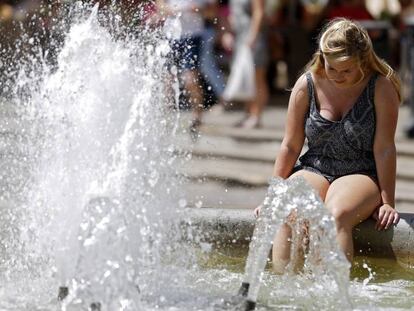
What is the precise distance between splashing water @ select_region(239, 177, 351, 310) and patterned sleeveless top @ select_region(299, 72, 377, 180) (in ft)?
1.18

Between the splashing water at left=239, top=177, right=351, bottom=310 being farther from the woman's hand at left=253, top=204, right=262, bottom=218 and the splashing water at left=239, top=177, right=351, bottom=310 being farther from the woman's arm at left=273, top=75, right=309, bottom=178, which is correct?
the woman's arm at left=273, top=75, right=309, bottom=178

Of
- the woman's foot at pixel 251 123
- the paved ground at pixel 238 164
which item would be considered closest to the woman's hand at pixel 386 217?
the paved ground at pixel 238 164

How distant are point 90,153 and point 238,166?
542 cm

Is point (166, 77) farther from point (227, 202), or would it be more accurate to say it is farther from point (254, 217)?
point (227, 202)

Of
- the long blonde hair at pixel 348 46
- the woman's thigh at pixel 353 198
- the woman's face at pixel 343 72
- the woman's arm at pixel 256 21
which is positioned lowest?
the woman's thigh at pixel 353 198

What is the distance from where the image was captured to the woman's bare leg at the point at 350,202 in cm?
451

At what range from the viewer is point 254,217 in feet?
16.0

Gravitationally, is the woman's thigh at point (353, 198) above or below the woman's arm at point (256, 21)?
below

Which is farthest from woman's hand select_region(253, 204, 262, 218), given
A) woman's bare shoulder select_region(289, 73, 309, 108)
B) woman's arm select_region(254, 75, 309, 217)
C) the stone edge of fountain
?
woman's bare shoulder select_region(289, 73, 309, 108)

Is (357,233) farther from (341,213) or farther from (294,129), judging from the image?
(294,129)

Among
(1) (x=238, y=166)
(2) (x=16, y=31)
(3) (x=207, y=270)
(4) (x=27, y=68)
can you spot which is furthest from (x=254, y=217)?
(2) (x=16, y=31)

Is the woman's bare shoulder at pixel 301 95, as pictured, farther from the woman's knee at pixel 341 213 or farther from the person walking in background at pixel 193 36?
the person walking in background at pixel 193 36

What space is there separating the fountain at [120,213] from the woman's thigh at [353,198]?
224mm

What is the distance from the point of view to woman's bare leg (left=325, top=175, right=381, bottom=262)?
4.51m
